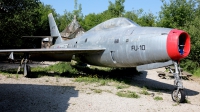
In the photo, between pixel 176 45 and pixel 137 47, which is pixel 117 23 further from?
pixel 176 45

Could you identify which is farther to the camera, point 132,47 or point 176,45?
point 132,47

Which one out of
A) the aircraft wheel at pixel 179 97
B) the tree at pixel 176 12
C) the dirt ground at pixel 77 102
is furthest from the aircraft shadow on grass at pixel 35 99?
the tree at pixel 176 12

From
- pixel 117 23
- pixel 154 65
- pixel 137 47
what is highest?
pixel 117 23

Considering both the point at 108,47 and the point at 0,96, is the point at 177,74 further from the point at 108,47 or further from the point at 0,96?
the point at 0,96

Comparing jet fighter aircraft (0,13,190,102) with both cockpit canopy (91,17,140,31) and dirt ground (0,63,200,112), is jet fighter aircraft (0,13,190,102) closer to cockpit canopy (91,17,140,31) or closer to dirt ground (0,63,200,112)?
cockpit canopy (91,17,140,31)

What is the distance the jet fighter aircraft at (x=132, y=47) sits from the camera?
7.16 m

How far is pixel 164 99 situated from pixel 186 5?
22.8 meters

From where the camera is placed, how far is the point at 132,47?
858cm

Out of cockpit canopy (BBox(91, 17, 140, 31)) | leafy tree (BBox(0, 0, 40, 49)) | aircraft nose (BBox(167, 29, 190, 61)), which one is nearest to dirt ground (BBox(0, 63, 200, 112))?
aircraft nose (BBox(167, 29, 190, 61))

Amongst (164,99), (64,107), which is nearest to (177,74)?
(164,99)

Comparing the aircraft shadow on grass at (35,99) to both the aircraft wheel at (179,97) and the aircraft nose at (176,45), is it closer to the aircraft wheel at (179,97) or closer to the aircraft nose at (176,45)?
the aircraft wheel at (179,97)

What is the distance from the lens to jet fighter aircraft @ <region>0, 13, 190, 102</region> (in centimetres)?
716

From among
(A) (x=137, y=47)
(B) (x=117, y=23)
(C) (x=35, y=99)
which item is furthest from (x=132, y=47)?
(C) (x=35, y=99)

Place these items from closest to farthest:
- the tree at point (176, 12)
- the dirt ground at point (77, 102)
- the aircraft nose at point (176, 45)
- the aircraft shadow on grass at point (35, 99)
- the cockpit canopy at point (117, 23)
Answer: the aircraft shadow on grass at point (35, 99) < the dirt ground at point (77, 102) < the aircraft nose at point (176, 45) < the cockpit canopy at point (117, 23) < the tree at point (176, 12)
